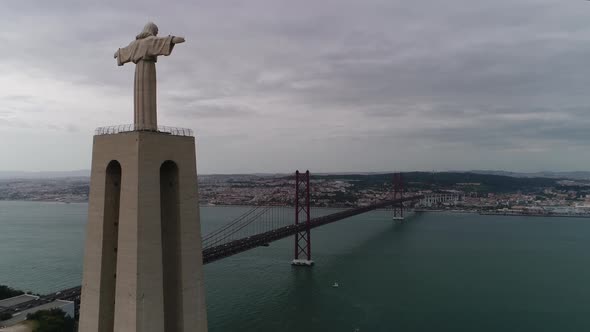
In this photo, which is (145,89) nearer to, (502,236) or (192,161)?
(192,161)

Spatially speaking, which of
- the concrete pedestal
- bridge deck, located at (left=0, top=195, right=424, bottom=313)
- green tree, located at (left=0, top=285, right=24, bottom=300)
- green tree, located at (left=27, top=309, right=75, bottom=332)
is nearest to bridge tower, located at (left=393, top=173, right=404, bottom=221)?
bridge deck, located at (left=0, top=195, right=424, bottom=313)

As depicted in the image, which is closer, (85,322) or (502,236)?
(85,322)

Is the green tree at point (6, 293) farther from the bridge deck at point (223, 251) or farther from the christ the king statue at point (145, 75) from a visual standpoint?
the christ the king statue at point (145, 75)

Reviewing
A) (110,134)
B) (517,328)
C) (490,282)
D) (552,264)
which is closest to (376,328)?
(517,328)

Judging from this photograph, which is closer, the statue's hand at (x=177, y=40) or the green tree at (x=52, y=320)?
the statue's hand at (x=177, y=40)

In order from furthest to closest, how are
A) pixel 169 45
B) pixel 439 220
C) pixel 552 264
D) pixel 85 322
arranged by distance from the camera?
pixel 439 220 < pixel 552 264 < pixel 85 322 < pixel 169 45

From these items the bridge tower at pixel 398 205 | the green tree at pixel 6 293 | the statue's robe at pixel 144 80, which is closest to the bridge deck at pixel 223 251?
the green tree at pixel 6 293

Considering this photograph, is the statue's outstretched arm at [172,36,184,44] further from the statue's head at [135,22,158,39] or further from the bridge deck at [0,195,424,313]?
→ the bridge deck at [0,195,424,313]
